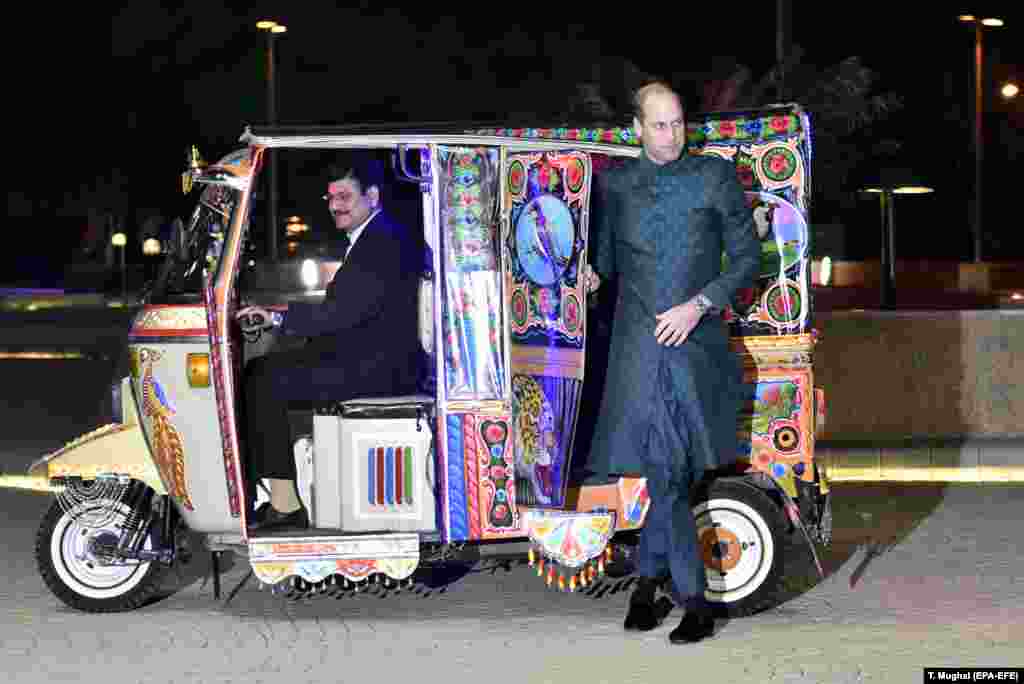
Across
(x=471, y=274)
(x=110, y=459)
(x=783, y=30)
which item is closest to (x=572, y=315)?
(x=471, y=274)

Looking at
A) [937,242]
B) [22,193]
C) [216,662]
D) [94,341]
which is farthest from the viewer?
[22,193]

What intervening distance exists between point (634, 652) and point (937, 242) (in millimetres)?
57390

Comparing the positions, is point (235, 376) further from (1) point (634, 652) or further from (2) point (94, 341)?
(2) point (94, 341)

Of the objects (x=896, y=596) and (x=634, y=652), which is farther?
(x=896, y=596)

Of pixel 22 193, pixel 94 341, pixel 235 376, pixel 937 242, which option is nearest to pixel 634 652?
pixel 235 376

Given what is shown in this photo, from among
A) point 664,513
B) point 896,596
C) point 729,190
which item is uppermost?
point 729,190

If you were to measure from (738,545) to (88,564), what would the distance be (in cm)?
269

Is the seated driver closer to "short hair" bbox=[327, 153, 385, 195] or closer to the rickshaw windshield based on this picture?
"short hair" bbox=[327, 153, 385, 195]

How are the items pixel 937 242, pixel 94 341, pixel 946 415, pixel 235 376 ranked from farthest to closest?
pixel 937 242, pixel 94 341, pixel 946 415, pixel 235 376

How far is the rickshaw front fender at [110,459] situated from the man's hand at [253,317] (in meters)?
0.62

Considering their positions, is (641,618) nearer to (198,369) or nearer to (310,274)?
(198,369)

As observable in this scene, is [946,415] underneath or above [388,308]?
underneath

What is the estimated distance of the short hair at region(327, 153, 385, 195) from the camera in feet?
26.3

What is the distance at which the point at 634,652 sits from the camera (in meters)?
6.82
